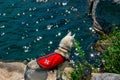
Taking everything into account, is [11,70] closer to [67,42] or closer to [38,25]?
[67,42]

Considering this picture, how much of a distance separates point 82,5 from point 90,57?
635 centimetres

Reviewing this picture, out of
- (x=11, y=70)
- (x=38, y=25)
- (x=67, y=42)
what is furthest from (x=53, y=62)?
(x=38, y=25)

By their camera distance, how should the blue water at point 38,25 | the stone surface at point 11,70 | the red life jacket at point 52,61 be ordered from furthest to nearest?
the blue water at point 38,25
the stone surface at point 11,70
the red life jacket at point 52,61

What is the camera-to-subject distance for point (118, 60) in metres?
10.3

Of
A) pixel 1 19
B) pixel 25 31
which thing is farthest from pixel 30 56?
pixel 1 19

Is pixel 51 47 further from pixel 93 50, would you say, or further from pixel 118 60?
pixel 118 60

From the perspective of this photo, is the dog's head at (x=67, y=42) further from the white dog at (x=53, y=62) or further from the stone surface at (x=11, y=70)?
the stone surface at (x=11, y=70)

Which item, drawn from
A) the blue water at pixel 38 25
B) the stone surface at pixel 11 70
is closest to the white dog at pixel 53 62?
the stone surface at pixel 11 70

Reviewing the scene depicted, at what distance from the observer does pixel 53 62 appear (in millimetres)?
9469

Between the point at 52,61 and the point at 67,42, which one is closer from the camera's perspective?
the point at 67,42

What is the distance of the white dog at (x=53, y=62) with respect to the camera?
9.33m

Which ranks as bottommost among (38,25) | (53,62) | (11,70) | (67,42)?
(38,25)

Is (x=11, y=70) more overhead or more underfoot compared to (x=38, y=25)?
more overhead

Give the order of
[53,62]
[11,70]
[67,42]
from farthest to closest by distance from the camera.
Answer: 1. [11,70]
2. [53,62]
3. [67,42]
